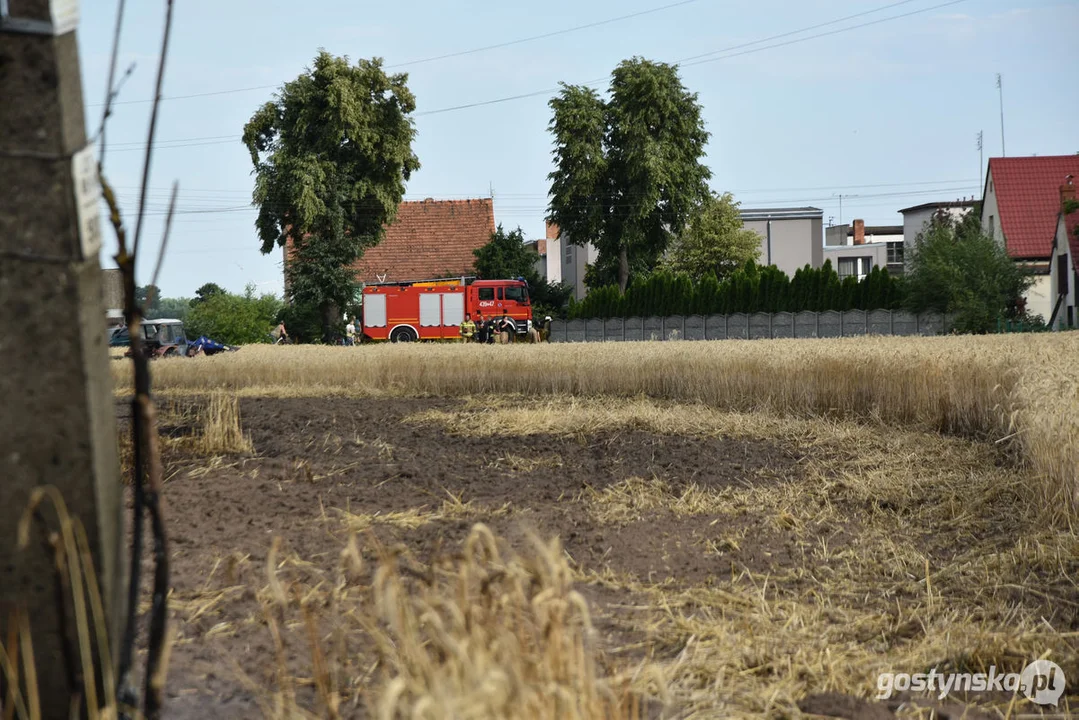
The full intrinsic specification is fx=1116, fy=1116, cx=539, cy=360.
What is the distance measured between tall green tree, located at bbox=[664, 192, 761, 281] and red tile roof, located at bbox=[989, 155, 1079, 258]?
55.9 feet

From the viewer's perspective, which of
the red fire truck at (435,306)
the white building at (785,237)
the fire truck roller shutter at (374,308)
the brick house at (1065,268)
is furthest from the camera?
the white building at (785,237)

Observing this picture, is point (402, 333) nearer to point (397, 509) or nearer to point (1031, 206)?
point (1031, 206)

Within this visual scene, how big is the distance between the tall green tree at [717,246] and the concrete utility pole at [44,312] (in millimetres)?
55778

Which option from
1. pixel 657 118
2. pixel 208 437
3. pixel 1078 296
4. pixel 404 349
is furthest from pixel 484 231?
pixel 208 437

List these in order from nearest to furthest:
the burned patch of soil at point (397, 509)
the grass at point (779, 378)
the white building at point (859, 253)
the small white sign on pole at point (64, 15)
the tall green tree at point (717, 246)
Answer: the small white sign on pole at point (64, 15) < the burned patch of soil at point (397, 509) < the grass at point (779, 378) < the tall green tree at point (717, 246) < the white building at point (859, 253)

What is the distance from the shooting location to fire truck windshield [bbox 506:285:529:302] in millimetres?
41781

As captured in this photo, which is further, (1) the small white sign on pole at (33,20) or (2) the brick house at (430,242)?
(2) the brick house at (430,242)

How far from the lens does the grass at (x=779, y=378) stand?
7238 millimetres

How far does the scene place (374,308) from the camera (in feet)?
141

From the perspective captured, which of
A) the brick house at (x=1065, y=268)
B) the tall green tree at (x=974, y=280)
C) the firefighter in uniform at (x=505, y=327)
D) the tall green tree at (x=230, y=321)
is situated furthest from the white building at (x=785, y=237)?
the tall green tree at (x=974, y=280)

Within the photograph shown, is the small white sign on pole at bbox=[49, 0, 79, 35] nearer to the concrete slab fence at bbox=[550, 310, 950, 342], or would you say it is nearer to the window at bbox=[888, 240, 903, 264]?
the concrete slab fence at bbox=[550, 310, 950, 342]

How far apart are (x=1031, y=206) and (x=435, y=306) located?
22.6m

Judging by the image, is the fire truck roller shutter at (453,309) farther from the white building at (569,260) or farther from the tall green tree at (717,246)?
the white building at (569,260)

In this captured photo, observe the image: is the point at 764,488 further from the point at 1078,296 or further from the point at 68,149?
the point at 1078,296
